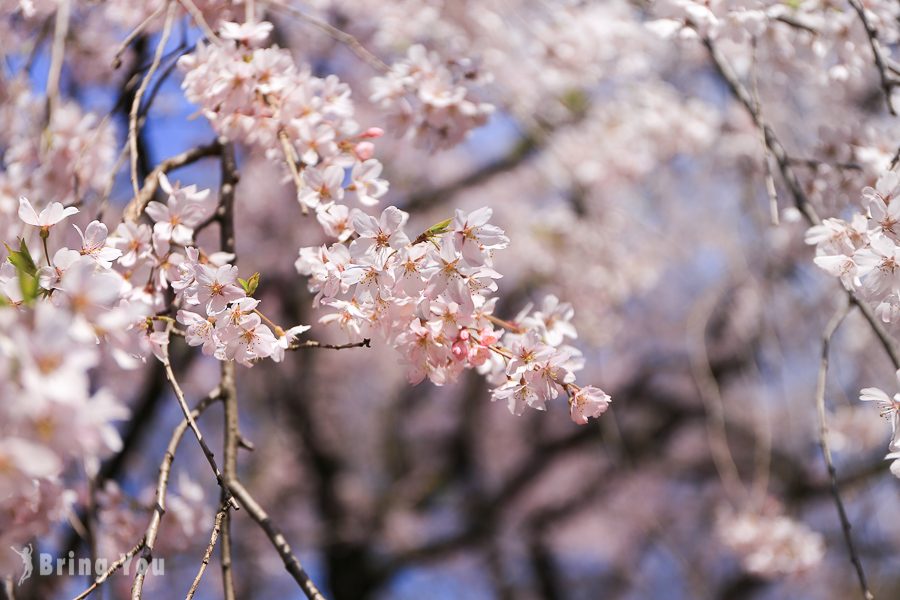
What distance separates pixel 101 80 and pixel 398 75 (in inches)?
76.0

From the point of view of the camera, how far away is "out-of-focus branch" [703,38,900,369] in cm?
132

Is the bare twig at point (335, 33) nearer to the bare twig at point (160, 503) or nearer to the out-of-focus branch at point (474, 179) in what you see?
the bare twig at point (160, 503)

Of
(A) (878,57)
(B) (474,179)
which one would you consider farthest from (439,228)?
(B) (474,179)

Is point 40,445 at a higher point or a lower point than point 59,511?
higher

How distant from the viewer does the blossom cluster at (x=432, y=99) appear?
163 cm

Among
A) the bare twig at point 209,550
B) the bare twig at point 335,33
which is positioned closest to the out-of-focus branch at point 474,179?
the bare twig at point 335,33

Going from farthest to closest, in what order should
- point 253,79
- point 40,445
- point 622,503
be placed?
point 622,503
point 253,79
point 40,445

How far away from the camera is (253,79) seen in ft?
4.35

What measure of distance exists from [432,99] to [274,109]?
417 millimetres

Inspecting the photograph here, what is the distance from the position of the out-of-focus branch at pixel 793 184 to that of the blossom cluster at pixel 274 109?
87cm

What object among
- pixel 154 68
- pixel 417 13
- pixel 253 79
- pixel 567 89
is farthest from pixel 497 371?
pixel 567 89

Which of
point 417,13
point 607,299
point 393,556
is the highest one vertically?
point 417,13

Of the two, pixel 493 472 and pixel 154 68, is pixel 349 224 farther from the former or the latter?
pixel 493 472

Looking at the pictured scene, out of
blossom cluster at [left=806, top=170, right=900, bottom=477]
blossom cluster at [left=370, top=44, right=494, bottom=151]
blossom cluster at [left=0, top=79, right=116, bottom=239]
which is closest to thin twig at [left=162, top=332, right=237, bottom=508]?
blossom cluster at [left=0, top=79, right=116, bottom=239]
